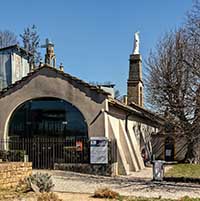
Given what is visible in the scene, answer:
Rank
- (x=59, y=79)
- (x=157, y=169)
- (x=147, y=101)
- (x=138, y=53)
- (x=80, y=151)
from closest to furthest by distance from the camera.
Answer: (x=157, y=169)
(x=80, y=151)
(x=59, y=79)
(x=147, y=101)
(x=138, y=53)

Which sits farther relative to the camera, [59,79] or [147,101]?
[147,101]

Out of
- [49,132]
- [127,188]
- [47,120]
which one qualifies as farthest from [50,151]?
[127,188]

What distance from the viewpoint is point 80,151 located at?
21844 millimetres

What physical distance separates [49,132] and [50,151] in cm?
154

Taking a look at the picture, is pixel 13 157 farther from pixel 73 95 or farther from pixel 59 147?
pixel 73 95

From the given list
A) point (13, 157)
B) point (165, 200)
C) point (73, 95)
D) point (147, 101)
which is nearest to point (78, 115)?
point (73, 95)

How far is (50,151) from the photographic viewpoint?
22.7 metres

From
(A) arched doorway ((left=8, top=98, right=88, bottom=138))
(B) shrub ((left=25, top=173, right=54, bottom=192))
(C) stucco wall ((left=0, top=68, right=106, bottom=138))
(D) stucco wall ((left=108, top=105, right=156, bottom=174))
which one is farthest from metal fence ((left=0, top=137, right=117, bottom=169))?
(B) shrub ((left=25, top=173, right=54, bottom=192))

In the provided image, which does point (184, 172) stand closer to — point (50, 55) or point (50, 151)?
point (50, 151)

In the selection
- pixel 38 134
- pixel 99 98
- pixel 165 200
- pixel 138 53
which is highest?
pixel 138 53

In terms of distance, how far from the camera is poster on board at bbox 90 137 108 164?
2091cm

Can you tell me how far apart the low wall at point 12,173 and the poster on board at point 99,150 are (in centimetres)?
584

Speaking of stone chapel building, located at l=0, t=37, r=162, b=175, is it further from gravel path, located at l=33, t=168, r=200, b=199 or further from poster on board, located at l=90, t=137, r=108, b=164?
gravel path, located at l=33, t=168, r=200, b=199

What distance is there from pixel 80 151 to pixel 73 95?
332cm
